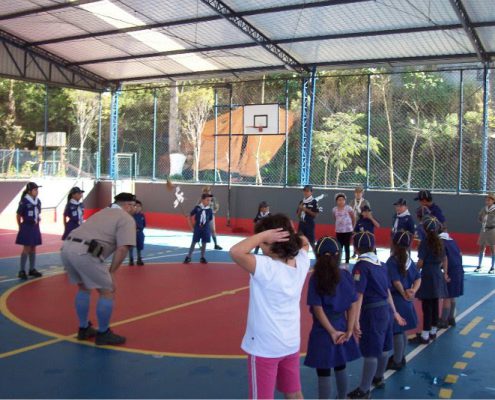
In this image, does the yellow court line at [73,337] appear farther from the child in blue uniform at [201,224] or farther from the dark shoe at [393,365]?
the child in blue uniform at [201,224]

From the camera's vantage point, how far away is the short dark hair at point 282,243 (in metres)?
3.87

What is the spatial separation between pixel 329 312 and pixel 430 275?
309 centimetres

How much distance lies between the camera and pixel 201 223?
14.1 m

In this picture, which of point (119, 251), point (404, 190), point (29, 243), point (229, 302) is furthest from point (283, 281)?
point (404, 190)

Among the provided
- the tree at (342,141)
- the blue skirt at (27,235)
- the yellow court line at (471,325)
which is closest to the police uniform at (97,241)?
the yellow court line at (471,325)

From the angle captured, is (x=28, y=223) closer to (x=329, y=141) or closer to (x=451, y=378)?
(x=451, y=378)

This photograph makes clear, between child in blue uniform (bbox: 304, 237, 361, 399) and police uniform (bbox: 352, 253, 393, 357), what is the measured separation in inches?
20.6

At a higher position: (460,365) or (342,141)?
(342,141)

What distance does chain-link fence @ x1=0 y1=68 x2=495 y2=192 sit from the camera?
23.5 meters

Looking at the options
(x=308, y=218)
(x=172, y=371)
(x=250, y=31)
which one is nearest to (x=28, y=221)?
(x=308, y=218)

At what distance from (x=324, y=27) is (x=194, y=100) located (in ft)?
47.3

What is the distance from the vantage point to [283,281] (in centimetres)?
390

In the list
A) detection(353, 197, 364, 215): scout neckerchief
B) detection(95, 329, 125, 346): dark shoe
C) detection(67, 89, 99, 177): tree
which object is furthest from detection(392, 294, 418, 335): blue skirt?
detection(67, 89, 99, 177): tree

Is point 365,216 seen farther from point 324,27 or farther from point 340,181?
point 340,181
